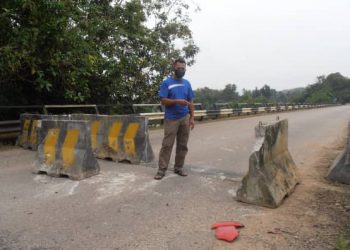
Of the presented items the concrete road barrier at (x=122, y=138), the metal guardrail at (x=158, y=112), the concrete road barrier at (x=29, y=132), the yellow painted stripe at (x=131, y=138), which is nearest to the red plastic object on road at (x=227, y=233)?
the concrete road barrier at (x=122, y=138)

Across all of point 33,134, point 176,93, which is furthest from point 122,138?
point 33,134

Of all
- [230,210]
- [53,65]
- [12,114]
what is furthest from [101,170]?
[12,114]

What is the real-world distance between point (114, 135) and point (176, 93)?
2.25 meters

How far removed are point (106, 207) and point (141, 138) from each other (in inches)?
121

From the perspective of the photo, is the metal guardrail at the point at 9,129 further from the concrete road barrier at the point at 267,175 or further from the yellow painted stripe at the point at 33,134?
the concrete road barrier at the point at 267,175

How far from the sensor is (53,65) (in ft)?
37.0

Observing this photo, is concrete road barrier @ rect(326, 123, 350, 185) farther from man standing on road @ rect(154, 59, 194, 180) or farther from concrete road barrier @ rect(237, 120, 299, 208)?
man standing on road @ rect(154, 59, 194, 180)

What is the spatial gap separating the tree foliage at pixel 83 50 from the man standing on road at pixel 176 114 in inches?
196

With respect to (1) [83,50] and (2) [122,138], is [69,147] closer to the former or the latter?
(2) [122,138]

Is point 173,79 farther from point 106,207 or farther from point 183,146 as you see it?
point 106,207

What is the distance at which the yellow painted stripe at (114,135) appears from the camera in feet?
27.6

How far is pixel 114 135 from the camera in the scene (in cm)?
845

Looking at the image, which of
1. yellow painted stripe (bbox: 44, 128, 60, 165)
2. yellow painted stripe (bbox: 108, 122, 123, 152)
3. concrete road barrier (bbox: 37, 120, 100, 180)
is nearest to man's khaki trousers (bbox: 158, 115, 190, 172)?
concrete road barrier (bbox: 37, 120, 100, 180)

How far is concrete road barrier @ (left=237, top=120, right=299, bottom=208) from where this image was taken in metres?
5.42
